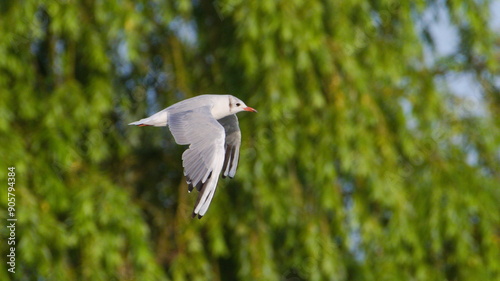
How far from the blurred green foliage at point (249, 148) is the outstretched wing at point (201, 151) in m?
1.49

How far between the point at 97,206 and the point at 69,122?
1.42ft

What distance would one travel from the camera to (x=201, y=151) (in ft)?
11.5

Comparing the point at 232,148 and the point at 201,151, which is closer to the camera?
the point at 201,151

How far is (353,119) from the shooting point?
5559mm

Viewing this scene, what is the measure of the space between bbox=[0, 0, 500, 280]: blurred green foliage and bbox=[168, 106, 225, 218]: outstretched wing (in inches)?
58.5

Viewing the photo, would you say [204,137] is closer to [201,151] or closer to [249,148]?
[201,151]

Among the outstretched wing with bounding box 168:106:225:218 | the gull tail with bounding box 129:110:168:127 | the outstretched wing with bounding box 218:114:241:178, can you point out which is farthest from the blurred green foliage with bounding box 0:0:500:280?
the outstretched wing with bounding box 168:106:225:218

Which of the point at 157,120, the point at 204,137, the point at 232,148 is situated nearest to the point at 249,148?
the point at 232,148

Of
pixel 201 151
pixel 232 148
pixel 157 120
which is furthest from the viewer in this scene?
pixel 232 148

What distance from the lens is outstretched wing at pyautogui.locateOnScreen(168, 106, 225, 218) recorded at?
11.1 feet

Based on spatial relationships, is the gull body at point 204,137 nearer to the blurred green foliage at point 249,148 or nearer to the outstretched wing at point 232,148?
the outstretched wing at point 232,148

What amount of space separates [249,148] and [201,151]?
1.85 metres

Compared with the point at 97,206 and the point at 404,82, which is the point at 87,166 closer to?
the point at 97,206

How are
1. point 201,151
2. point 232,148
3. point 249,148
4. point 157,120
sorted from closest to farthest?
point 201,151 → point 157,120 → point 232,148 → point 249,148
